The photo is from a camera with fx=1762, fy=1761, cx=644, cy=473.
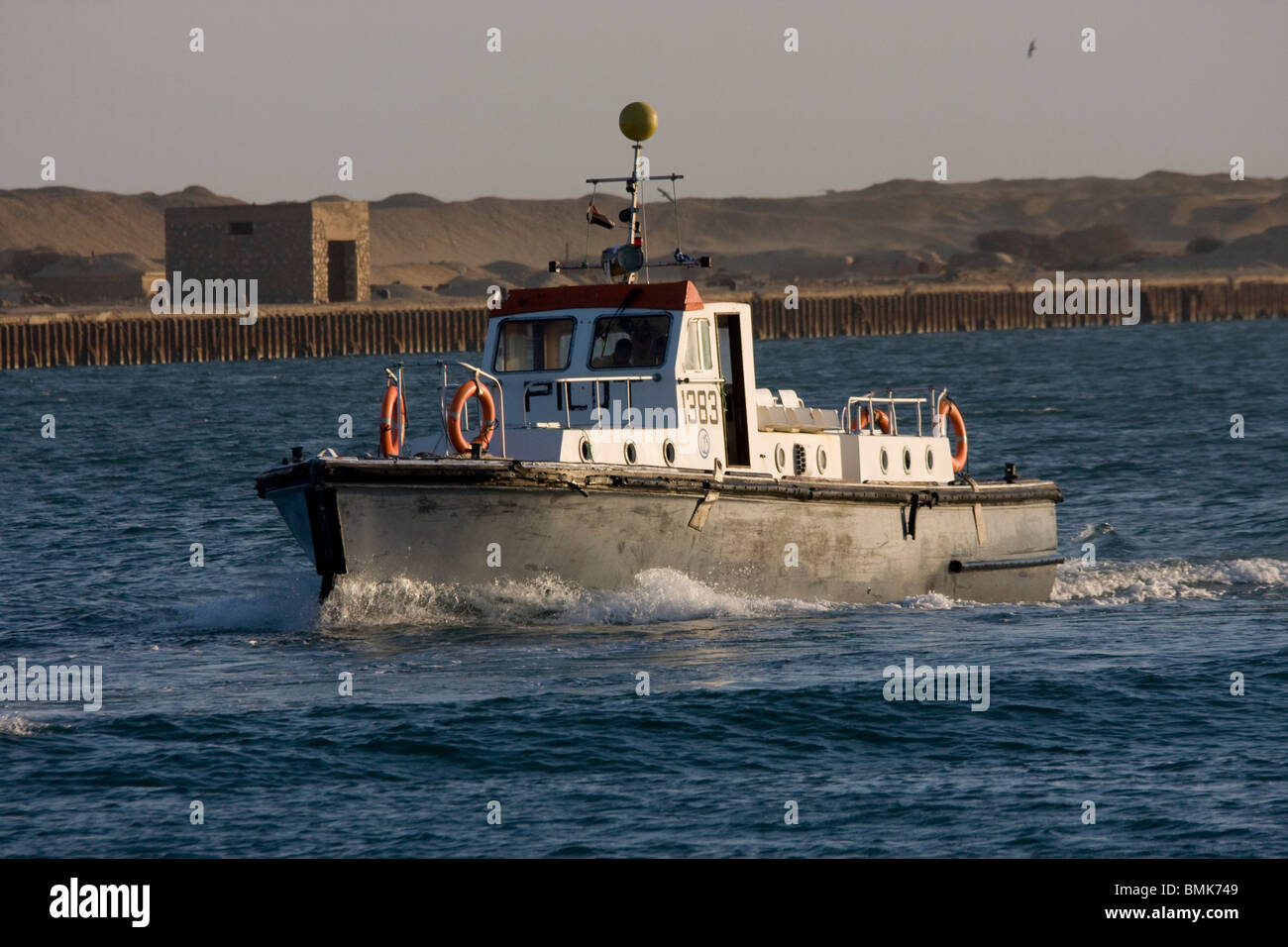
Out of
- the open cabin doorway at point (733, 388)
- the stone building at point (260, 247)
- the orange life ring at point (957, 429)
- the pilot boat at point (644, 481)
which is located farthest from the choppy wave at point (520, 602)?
the stone building at point (260, 247)

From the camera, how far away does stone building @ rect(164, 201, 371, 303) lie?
92.8m

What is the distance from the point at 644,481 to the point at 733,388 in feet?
8.44

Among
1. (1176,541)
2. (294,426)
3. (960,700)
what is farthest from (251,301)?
(960,700)

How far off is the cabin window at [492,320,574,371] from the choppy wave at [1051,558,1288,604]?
22.8 feet

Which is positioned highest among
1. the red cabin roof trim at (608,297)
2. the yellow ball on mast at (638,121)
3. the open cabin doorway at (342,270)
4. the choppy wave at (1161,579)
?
the open cabin doorway at (342,270)

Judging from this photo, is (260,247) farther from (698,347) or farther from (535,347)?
(698,347)

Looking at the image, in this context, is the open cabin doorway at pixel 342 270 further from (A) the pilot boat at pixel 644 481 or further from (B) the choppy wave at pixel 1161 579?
(A) the pilot boat at pixel 644 481

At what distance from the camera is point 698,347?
729 inches

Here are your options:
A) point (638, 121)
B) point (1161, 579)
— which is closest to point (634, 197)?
point (638, 121)

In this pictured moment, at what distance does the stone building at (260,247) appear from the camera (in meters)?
92.8

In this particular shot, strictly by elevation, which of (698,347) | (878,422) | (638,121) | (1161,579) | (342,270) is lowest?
(1161,579)

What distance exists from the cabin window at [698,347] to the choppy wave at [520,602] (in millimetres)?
2420
